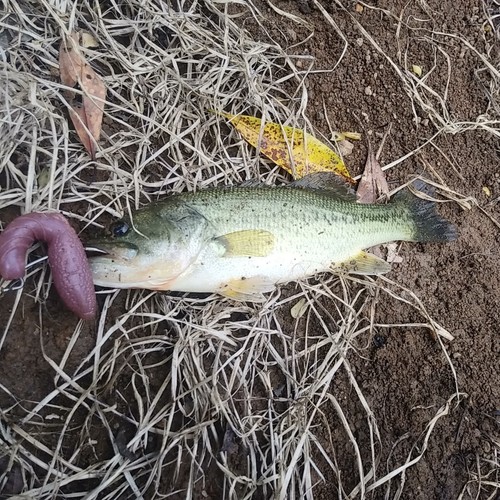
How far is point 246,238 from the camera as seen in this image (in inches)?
128

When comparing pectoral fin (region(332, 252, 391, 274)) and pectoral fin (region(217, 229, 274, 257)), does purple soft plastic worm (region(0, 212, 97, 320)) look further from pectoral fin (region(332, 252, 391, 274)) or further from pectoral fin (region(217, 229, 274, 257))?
pectoral fin (region(332, 252, 391, 274))

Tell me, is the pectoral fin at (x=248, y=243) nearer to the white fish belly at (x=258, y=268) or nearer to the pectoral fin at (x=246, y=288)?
the white fish belly at (x=258, y=268)

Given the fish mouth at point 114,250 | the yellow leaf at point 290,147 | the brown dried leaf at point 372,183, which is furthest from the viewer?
the brown dried leaf at point 372,183

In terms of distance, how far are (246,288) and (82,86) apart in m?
1.43

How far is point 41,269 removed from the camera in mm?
3125

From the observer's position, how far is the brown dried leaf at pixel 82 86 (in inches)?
134

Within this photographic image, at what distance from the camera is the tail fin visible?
3.80 m

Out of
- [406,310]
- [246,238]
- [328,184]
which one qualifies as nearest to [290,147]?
[328,184]

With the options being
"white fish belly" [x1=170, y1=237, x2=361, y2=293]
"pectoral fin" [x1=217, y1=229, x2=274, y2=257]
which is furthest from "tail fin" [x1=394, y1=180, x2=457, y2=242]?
"pectoral fin" [x1=217, y1=229, x2=274, y2=257]

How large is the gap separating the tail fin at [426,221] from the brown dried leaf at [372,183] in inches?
5.5

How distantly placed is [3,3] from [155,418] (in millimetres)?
2401

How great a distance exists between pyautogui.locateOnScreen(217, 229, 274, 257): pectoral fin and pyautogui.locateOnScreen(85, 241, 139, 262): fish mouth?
1.52 feet

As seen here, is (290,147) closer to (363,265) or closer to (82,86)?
(363,265)

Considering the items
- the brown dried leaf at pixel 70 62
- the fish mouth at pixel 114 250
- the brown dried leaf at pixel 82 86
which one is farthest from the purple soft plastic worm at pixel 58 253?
the brown dried leaf at pixel 70 62
